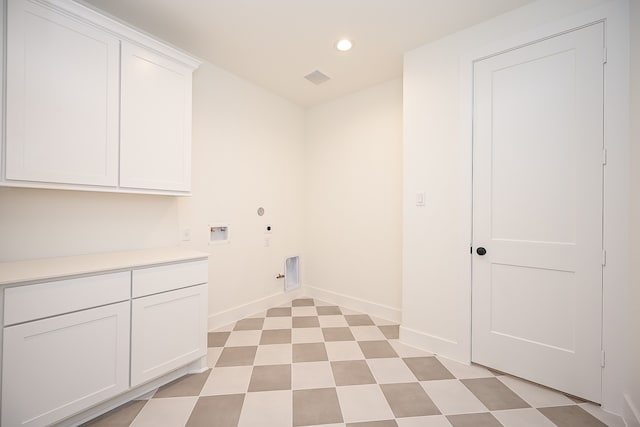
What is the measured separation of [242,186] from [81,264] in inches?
64.2

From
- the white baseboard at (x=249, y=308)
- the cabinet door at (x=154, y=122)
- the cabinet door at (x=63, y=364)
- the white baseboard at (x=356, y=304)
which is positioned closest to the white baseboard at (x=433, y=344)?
the white baseboard at (x=356, y=304)

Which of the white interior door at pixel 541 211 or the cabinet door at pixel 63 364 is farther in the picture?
the white interior door at pixel 541 211

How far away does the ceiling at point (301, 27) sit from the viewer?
1874 millimetres

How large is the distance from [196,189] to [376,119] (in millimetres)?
2160

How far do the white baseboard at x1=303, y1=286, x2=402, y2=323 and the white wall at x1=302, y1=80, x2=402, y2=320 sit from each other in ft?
0.04

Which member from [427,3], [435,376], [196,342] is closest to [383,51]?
[427,3]

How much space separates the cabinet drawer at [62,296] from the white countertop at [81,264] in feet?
0.16

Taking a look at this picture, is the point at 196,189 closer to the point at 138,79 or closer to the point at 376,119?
the point at 138,79

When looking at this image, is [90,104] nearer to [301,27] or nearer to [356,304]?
[301,27]

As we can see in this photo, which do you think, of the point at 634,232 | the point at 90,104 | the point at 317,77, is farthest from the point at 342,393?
the point at 317,77

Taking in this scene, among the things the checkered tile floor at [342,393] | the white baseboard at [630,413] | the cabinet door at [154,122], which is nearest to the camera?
the white baseboard at [630,413]

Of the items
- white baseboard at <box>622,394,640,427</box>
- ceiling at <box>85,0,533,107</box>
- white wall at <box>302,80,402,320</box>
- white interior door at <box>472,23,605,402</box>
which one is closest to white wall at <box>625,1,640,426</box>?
white baseboard at <box>622,394,640,427</box>

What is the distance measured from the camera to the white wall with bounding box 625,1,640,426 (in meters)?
1.43

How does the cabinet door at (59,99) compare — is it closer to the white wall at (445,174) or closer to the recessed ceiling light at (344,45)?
the recessed ceiling light at (344,45)
